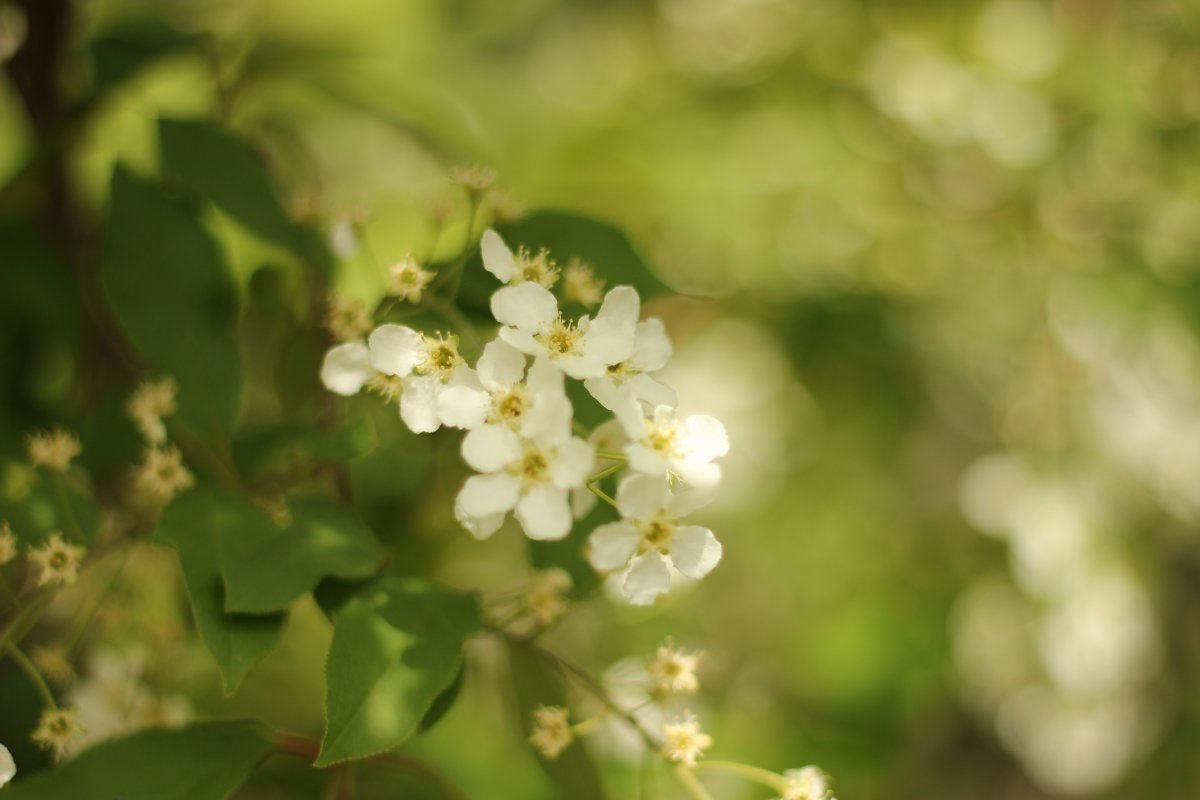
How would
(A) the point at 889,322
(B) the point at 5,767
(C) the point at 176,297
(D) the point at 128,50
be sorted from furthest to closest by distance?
(A) the point at 889,322
(D) the point at 128,50
(C) the point at 176,297
(B) the point at 5,767

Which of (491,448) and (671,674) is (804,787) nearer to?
(671,674)

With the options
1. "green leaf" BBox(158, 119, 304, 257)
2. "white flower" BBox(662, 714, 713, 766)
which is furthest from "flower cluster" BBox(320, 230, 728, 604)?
"green leaf" BBox(158, 119, 304, 257)

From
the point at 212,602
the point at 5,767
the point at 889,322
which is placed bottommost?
the point at 5,767

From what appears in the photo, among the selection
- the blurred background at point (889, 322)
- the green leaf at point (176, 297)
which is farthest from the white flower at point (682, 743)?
the blurred background at point (889, 322)

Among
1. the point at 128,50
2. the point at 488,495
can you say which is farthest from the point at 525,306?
the point at 128,50

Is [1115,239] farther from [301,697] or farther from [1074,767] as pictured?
[301,697]

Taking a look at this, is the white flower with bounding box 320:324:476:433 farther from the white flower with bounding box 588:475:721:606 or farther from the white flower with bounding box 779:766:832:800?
the white flower with bounding box 779:766:832:800

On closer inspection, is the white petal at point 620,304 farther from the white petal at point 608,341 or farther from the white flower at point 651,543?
the white flower at point 651,543

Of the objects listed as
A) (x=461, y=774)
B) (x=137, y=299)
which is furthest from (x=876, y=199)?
(x=137, y=299)
